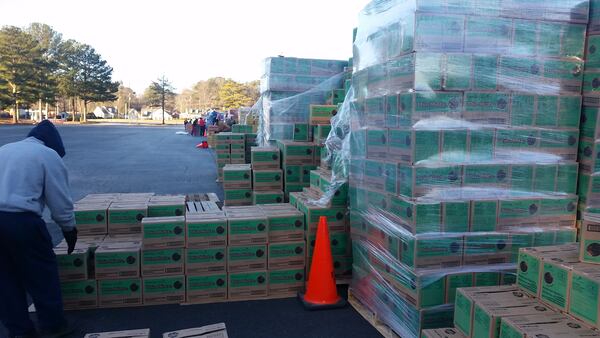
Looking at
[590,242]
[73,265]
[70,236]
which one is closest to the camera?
[590,242]

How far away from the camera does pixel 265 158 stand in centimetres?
762

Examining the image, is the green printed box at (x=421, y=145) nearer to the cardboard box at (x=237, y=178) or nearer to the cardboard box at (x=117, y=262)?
the cardboard box at (x=117, y=262)

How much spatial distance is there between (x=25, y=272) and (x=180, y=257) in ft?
4.82

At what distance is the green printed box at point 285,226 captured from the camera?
498 cm

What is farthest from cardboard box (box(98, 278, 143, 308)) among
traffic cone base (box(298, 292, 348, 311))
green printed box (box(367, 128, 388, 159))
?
green printed box (box(367, 128, 388, 159))

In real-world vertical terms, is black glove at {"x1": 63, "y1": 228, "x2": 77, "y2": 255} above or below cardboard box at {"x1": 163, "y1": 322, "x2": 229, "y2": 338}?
above

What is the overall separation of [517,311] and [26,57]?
182ft

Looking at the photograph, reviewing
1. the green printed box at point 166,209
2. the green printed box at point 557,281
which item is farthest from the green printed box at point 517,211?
the green printed box at point 166,209

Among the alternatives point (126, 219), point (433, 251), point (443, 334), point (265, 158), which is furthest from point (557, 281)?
point (265, 158)

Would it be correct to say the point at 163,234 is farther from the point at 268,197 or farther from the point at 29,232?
the point at 268,197

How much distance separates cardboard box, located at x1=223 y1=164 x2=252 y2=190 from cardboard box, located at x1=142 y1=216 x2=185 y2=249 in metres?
3.21

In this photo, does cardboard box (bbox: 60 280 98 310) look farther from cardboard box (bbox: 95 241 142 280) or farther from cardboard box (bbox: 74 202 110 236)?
cardboard box (bbox: 74 202 110 236)

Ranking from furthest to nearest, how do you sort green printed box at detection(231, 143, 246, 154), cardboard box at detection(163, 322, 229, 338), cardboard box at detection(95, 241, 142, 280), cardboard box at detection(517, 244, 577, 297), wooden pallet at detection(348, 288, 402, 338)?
green printed box at detection(231, 143, 246, 154) < cardboard box at detection(95, 241, 142, 280) < wooden pallet at detection(348, 288, 402, 338) < cardboard box at detection(163, 322, 229, 338) < cardboard box at detection(517, 244, 577, 297)

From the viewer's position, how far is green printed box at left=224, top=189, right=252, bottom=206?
798cm
